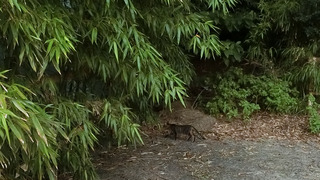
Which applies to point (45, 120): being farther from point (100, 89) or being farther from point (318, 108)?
point (318, 108)

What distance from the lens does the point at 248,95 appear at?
5.89m

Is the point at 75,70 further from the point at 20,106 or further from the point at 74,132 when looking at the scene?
the point at 20,106

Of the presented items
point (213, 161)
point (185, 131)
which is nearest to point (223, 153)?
point (213, 161)

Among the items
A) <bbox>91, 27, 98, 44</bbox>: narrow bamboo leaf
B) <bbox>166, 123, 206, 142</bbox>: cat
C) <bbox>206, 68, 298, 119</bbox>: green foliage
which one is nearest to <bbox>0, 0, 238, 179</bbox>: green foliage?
<bbox>91, 27, 98, 44</bbox>: narrow bamboo leaf

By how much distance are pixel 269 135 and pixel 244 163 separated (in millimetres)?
1156

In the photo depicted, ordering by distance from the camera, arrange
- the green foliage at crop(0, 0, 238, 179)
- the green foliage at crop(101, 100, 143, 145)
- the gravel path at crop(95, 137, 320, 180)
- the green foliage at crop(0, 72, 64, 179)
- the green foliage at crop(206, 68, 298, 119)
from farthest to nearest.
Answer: the green foliage at crop(206, 68, 298, 119)
the gravel path at crop(95, 137, 320, 180)
the green foliage at crop(101, 100, 143, 145)
the green foliage at crop(0, 0, 238, 179)
the green foliage at crop(0, 72, 64, 179)

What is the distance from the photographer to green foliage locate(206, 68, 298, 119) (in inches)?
225

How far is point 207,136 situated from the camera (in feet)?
17.0

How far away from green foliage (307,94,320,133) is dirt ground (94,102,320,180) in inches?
3.9

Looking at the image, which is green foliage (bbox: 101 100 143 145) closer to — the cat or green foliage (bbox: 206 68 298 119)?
the cat

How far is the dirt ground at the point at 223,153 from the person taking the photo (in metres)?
3.87

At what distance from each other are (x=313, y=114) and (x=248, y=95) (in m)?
0.96

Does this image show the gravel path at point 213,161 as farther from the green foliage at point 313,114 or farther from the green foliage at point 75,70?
the green foliage at point 75,70

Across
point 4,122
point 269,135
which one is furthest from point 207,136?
point 4,122
